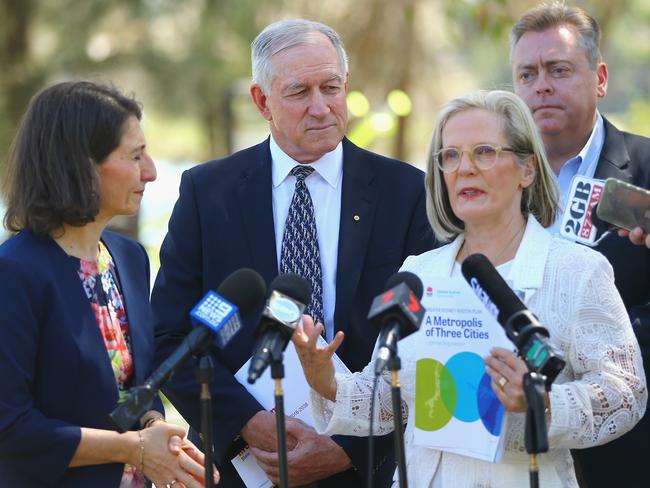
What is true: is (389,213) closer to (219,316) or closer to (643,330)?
(643,330)

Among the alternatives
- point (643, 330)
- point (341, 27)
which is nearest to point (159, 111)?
point (341, 27)

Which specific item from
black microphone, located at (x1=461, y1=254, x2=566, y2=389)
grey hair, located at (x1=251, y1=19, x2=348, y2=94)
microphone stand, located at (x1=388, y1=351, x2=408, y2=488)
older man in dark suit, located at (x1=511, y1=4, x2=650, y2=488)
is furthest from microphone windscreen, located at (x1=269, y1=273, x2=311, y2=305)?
older man in dark suit, located at (x1=511, y1=4, x2=650, y2=488)

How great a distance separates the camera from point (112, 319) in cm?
379

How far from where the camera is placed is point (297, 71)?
435cm

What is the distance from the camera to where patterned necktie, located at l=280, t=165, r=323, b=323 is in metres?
4.15

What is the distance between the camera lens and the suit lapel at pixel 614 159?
453 centimetres

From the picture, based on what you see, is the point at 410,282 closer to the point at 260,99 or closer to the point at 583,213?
the point at 583,213

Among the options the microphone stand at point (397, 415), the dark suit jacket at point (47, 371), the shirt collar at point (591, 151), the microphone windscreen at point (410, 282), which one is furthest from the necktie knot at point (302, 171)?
the microphone stand at point (397, 415)

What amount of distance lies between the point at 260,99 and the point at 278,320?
1.86 meters

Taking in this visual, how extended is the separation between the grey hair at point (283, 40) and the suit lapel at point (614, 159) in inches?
44.7

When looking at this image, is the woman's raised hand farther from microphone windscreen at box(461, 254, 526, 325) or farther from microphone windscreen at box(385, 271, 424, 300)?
microphone windscreen at box(461, 254, 526, 325)

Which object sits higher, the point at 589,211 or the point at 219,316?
the point at 589,211

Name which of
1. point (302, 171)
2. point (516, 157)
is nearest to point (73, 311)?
point (302, 171)

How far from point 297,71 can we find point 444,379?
61.7 inches
